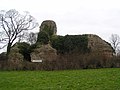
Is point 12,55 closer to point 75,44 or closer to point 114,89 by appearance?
point 75,44

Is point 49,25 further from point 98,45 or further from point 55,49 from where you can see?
point 98,45

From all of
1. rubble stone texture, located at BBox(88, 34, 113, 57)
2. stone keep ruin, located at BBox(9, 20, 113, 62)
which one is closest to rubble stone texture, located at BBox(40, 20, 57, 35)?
stone keep ruin, located at BBox(9, 20, 113, 62)

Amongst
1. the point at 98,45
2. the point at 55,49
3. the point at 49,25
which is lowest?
the point at 55,49

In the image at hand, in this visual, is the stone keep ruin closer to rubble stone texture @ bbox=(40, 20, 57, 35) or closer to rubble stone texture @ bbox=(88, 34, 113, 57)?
rubble stone texture @ bbox=(88, 34, 113, 57)

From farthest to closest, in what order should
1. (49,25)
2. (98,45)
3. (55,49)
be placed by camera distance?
(49,25), (98,45), (55,49)

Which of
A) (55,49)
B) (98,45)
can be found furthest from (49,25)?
(98,45)

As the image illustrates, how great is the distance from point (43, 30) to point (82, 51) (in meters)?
6.62

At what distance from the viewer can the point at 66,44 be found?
34969mm

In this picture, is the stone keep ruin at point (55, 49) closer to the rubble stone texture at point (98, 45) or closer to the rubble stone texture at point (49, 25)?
the rubble stone texture at point (98, 45)

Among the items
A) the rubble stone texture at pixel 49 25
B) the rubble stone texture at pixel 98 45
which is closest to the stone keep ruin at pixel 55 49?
the rubble stone texture at pixel 98 45

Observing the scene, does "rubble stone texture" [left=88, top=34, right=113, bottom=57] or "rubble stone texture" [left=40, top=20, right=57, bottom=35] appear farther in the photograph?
"rubble stone texture" [left=40, top=20, right=57, bottom=35]

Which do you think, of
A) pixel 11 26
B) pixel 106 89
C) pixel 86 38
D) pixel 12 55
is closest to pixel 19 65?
pixel 12 55

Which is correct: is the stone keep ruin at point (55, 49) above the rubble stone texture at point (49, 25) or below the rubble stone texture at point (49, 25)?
below

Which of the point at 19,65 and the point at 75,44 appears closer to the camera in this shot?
the point at 19,65
